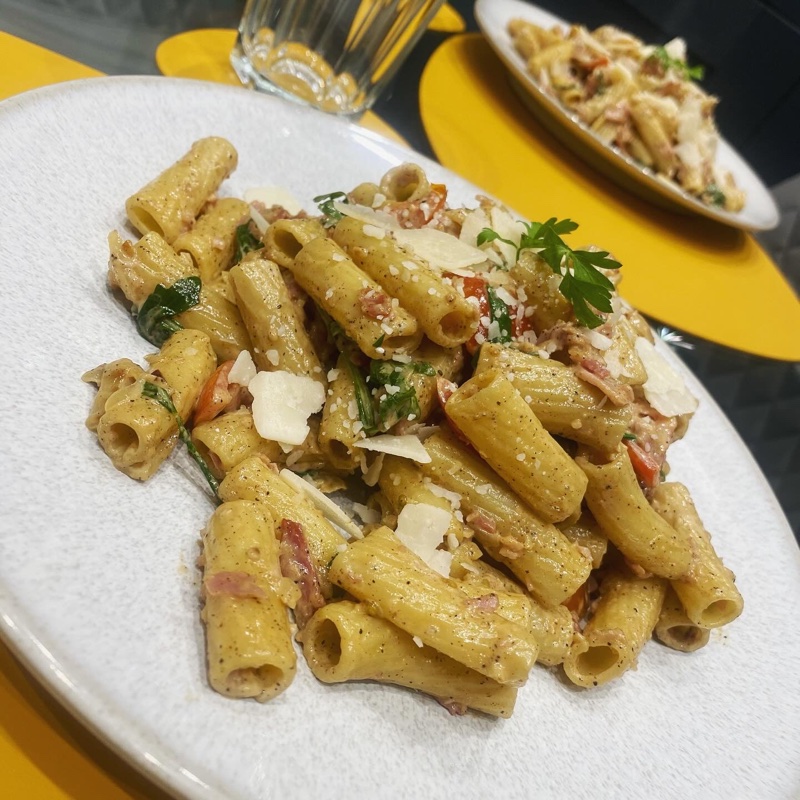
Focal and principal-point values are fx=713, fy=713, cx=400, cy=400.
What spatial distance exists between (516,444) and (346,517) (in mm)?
412

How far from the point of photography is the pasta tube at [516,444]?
1.55 metres

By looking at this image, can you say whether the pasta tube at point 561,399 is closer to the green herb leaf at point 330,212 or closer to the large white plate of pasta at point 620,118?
the green herb leaf at point 330,212

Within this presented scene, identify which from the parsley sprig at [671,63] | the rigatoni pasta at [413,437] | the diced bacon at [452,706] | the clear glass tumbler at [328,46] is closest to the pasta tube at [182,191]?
the rigatoni pasta at [413,437]

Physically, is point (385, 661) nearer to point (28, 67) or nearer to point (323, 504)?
point (323, 504)

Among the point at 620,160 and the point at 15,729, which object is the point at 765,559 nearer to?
the point at 15,729

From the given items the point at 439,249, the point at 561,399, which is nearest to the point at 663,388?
the point at 561,399

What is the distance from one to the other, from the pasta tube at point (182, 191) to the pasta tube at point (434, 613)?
3.33ft

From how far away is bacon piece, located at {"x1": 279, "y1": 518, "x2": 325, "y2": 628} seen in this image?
136cm

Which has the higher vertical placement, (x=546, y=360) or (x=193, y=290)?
(x=546, y=360)

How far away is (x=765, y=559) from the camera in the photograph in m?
2.16

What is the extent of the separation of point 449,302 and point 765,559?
1.34 m

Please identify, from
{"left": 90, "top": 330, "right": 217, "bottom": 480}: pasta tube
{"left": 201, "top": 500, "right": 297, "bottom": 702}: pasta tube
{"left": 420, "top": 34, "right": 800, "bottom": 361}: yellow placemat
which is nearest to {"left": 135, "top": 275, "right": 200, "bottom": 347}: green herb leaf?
{"left": 90, "top": 330, "right": 217, "bottom": 480}: pasta tube

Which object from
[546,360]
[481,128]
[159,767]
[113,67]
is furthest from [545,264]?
[481,128]

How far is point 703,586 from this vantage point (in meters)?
1.70
